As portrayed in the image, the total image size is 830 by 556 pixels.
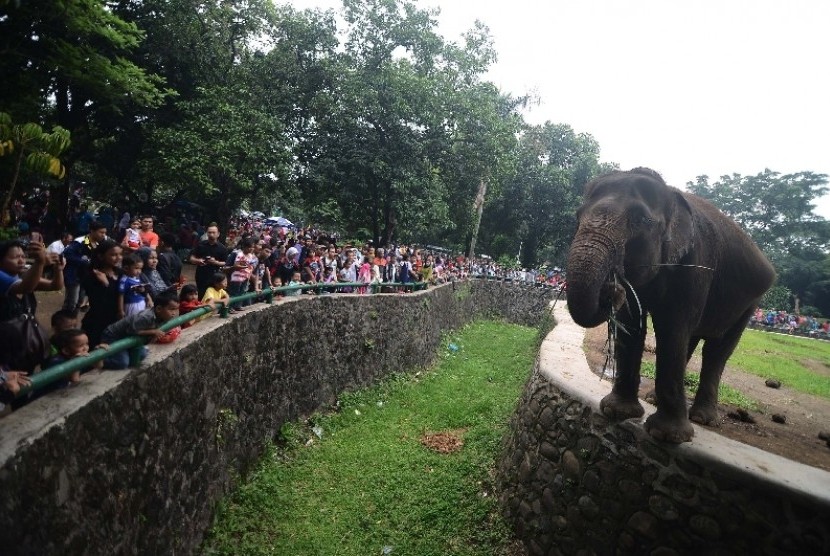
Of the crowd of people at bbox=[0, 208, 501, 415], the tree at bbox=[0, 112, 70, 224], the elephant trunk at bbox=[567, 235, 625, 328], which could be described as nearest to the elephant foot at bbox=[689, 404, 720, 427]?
the elephant trunk at bbox=[567, 235, 625, 328]

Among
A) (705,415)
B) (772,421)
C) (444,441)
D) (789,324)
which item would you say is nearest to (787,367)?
(772,421)

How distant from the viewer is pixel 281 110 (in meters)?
17.3

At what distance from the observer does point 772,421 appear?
6043 millimetres

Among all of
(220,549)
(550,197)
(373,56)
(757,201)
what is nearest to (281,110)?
(373,56)

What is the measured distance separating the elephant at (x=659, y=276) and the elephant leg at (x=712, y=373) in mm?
27

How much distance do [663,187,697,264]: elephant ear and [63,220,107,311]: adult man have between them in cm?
596

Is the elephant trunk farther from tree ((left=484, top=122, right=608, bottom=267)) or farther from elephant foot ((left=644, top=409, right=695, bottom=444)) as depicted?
tree ((left=484, top=122, right=608, bottom=267))

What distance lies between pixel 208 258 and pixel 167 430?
3310 mm

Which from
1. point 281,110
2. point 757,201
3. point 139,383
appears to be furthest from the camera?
point 757,201

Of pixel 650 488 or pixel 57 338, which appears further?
pixel 650 488

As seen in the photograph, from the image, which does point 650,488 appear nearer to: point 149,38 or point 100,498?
point 100,498

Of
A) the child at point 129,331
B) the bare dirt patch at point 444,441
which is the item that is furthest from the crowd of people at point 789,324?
the child at point 129,331

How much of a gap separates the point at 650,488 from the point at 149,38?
18994mm

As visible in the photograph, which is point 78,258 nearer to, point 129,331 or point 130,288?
point 130,288
